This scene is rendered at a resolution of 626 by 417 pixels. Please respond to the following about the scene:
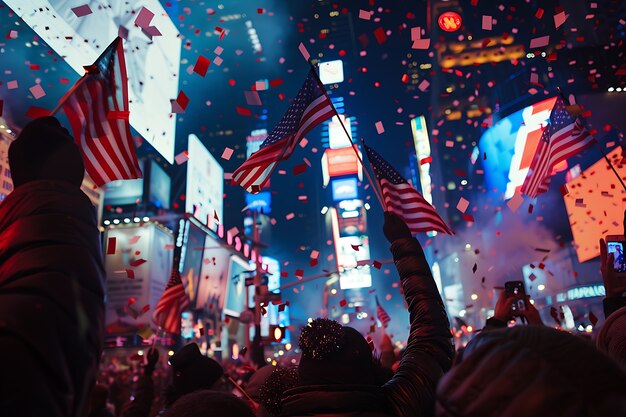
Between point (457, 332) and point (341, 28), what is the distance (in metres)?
84.1

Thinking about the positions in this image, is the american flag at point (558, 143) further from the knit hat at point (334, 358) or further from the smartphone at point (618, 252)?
the knit hat at point (334, 358)

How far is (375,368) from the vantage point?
2.33 metres

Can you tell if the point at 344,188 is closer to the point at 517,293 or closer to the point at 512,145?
the point at 512,145

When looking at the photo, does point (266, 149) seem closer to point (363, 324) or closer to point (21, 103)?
point (21, 103)

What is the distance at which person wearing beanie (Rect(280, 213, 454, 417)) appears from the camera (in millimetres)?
2088

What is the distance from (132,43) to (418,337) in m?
17.3

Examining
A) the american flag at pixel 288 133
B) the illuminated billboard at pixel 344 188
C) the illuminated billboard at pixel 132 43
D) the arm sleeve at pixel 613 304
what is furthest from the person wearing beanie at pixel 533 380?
the illuminated billboard at pixel 344 188

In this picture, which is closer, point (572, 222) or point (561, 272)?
point (572, 222)

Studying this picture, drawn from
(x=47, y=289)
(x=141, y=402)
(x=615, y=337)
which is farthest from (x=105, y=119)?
(x=615, y=337)

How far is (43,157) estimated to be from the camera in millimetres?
1618

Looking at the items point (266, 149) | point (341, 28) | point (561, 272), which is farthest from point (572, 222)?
point (341, 28)

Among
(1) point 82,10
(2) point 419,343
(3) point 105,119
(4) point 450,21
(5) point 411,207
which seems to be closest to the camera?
(2) point 419,343

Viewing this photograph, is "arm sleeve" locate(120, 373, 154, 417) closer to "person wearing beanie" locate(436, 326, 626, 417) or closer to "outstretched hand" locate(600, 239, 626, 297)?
"outstretched hand" locate(600, 239, 626, 297)

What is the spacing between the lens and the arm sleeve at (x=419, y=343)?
2.40 m
